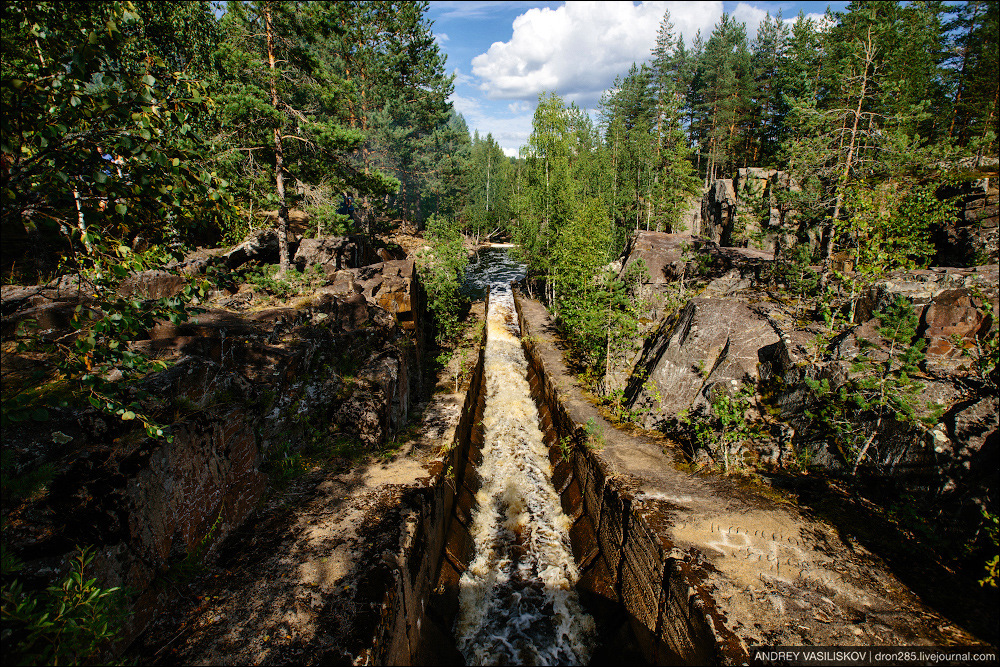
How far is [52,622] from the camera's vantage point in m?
2.93

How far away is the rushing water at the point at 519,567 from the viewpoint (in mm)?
7023

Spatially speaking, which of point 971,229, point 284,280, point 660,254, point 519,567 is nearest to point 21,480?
point 519,567

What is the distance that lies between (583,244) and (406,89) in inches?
1055

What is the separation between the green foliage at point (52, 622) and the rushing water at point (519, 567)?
5.38m

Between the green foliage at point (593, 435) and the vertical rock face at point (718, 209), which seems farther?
the vertical rock face at point (718, 209)

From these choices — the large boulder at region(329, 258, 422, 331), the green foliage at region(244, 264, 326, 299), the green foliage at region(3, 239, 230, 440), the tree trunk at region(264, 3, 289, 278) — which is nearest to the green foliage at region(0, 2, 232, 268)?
the green foliage at region(3, 239, 230, 440)

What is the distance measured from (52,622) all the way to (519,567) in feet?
23.9

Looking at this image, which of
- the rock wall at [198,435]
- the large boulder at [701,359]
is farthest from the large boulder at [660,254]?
the rock wall at [198,435]

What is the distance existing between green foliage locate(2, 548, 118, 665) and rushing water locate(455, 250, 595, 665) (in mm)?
5382

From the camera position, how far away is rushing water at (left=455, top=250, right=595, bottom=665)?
7.02m

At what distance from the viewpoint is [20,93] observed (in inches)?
112

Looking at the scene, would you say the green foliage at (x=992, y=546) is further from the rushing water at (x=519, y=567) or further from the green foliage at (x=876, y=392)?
the rushing water at (x=519, y=567)

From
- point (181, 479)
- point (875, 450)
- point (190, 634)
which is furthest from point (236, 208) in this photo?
point (875, 450)

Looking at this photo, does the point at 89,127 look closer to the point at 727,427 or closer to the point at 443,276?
the point at 727,427
